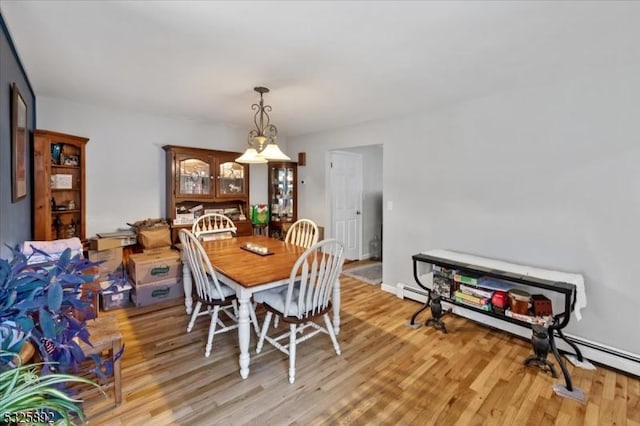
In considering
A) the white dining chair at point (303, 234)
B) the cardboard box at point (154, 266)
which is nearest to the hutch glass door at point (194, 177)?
the cardboard box at point (154, 266)

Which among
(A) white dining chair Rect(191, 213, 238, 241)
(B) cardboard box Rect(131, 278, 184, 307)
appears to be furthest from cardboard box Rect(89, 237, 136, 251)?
(A) white dining chair Rect(191, 213, 238, 241)

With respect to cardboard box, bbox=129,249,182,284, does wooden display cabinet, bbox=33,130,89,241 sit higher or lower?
higher

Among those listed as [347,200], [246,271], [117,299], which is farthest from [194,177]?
[347,200]

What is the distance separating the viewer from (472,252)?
3.13 m

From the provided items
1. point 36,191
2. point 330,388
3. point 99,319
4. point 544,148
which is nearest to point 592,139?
point 544,148

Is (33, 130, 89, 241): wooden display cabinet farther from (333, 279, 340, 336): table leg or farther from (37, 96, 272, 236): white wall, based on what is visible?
(333, 279, 340, 336): table leg

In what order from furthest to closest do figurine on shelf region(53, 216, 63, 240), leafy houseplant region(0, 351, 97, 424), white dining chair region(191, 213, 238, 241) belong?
white dining chair region(191, 213, 238, 241) → figurine on shelf region(53, 216, 63, 240) → leafy houseplant region(0, 351, 97, 424)

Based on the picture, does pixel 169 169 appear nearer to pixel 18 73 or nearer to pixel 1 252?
pixel 18 73

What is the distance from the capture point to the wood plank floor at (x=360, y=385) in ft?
5.89

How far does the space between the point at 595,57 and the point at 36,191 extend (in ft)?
15.1

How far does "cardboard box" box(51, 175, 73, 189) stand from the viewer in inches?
117

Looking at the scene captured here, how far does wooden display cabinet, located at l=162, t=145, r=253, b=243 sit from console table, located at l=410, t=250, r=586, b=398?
2692 millimetres

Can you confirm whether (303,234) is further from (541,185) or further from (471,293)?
(541,185)

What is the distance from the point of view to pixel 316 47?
200cm
